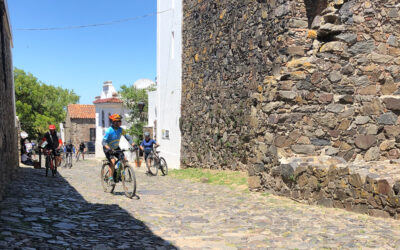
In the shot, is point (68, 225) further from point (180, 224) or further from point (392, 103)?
point (392, 103)

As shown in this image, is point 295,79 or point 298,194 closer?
point 298,194

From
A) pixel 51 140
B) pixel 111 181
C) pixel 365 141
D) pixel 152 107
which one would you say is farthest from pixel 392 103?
pixel 152 107

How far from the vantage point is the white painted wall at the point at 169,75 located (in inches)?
725

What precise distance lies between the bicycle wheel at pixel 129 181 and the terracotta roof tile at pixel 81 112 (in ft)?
154

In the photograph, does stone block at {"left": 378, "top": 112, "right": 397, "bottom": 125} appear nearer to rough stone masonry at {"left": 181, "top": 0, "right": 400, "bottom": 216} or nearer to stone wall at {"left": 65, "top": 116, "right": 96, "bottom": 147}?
rough stone masonry at {"left": 181, "top": 0, "right": 400, "bottom": 216}

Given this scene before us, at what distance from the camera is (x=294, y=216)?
6293 mm

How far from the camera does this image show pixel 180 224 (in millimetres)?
5988

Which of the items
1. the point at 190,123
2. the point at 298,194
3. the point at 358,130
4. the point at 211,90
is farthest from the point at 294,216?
the point at 190,123

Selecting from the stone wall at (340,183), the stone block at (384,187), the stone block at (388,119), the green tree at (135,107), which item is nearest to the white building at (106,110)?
the green tree at (135,107)

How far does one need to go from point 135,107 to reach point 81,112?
23.3m

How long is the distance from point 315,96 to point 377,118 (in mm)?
1252

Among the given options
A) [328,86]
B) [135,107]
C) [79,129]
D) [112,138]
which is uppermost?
[135,107]

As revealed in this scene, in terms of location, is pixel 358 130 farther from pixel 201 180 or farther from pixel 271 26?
pixel 201 180

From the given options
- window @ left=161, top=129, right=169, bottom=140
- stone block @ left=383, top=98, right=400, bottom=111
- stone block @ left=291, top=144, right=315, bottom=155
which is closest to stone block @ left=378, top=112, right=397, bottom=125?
stone block @ left=383, top=98, right=400, bottom=111
